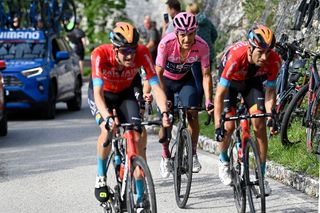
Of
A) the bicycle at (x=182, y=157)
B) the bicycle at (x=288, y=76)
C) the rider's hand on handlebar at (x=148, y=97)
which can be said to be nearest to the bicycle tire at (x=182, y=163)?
the bicycle at (x=182, y=157)

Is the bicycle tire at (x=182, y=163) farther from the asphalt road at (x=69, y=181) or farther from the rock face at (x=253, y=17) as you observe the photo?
the rock face at (x=253, y=17)

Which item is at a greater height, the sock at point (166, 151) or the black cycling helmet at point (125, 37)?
the black cycling helmet at point (125, 37)

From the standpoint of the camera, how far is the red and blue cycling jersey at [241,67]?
902 centimetres

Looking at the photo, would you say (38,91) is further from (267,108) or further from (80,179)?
(267,108)

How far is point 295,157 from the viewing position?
11.6 m

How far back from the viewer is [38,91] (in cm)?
1892

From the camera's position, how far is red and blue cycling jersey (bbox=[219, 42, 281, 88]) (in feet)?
29.6

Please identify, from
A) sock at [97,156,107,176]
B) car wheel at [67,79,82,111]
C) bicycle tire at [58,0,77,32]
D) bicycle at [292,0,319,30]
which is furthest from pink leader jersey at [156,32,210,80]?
bicycle tire at [58,0,77,32]

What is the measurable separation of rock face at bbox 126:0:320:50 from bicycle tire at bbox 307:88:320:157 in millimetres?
4512

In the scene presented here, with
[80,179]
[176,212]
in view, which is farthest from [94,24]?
[176,212]

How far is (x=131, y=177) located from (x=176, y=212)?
171 cm

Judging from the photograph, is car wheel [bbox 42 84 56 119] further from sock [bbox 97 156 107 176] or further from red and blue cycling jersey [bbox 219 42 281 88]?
sock [bbox 97 156 107 176]

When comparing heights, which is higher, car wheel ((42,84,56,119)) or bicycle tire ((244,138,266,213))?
bicycle tire ((244,138,266,213))

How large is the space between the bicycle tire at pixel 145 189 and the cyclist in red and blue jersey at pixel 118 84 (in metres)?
0.38
